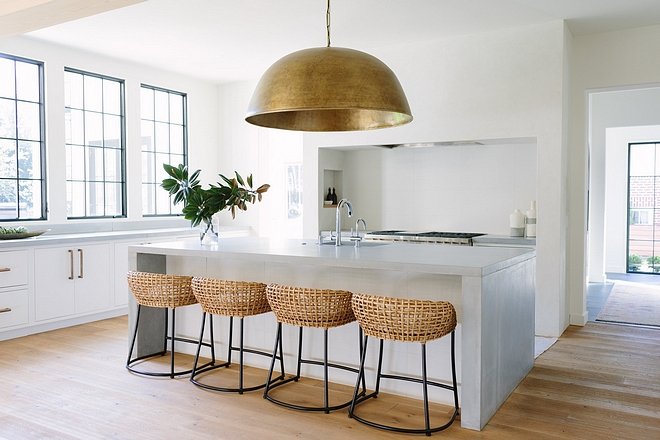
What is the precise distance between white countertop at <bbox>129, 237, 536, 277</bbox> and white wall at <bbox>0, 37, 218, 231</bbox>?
220 centimetres

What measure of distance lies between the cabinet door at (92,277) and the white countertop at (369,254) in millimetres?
1526

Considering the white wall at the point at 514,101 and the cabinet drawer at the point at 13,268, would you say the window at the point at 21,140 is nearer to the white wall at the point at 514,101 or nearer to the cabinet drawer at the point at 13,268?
the cabinet drawer at the point at 13,268

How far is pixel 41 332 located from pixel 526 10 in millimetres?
5101

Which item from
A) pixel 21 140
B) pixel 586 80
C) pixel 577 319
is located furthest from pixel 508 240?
pixel 21 140

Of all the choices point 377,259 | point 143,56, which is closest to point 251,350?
point 377,259

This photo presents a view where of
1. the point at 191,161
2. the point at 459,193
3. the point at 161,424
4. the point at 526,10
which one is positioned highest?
the point at 526,10

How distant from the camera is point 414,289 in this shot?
11.1 ft

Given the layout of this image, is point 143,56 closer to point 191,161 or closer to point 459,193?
point 191,161

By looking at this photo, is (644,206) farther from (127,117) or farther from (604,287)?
(127,117)

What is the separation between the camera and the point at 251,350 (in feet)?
13.1

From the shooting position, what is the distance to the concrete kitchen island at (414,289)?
299cm

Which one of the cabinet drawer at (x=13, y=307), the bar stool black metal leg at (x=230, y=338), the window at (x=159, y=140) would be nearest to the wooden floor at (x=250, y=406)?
the bar stool black metal leg at (x=230, y=338)

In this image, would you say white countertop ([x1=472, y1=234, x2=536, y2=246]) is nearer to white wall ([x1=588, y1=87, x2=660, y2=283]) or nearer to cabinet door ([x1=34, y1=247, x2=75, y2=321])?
white wall ([x1=588, y1=87, x2=660, y2=283])

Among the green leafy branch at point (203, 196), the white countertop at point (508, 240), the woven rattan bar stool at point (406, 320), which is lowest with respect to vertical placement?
the woven rattan bar stool at point (406, 320)
